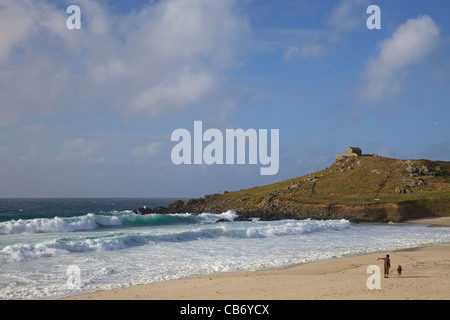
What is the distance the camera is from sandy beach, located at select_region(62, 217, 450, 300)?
14031 mm

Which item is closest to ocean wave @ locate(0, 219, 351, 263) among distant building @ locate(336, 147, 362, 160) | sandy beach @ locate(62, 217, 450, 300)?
sandy beach @ locate(62, 217, 450, 300)

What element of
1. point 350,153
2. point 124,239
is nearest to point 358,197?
point 350,153


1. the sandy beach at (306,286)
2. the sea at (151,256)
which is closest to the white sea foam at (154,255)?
the sea at (151,256)

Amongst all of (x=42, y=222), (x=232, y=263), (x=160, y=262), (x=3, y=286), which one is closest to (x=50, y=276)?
(x=3, y=286)

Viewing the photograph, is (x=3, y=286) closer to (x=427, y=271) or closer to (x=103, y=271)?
(x=103, y=271)

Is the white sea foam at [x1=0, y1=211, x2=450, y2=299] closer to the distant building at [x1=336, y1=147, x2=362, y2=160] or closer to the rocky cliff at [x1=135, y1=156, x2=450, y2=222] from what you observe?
the rocky cliff at [x1=135, y1=156, x2=450, y2=222]

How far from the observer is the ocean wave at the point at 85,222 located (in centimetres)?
4531

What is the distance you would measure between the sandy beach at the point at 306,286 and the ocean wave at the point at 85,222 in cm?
3491

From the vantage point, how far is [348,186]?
7350cm

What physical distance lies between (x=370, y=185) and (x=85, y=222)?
5080 cm

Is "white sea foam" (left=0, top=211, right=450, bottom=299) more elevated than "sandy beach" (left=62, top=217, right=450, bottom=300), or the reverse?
"sandy beach" (left=62, top=217, right=450, bottom=300)

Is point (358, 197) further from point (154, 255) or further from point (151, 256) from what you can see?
point (151, 256)

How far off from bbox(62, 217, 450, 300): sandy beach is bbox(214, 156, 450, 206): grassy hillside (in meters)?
43.8
